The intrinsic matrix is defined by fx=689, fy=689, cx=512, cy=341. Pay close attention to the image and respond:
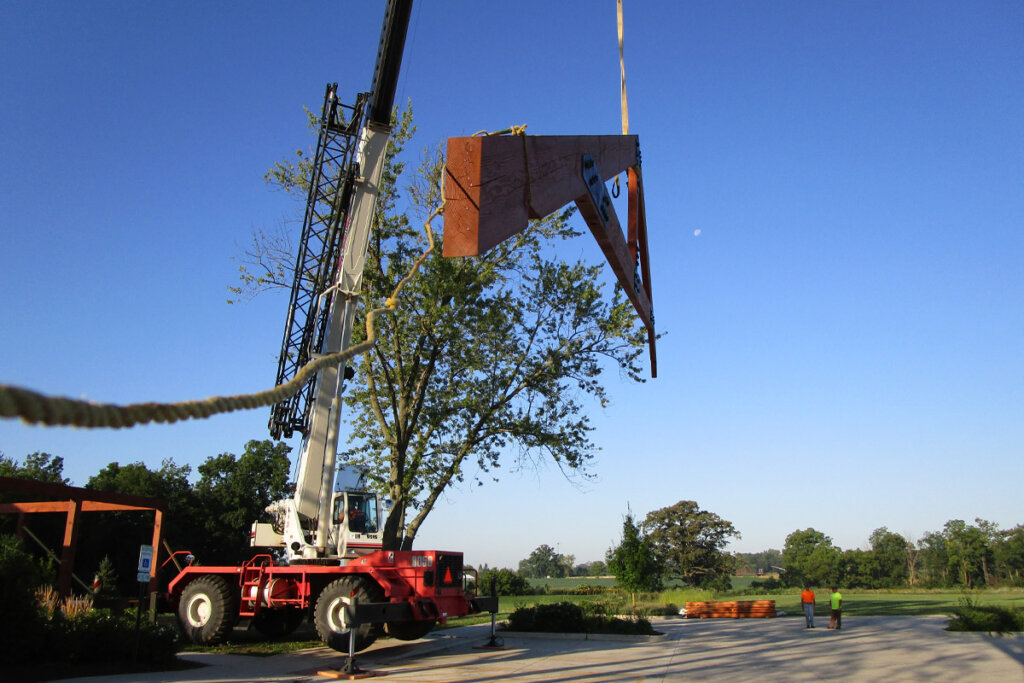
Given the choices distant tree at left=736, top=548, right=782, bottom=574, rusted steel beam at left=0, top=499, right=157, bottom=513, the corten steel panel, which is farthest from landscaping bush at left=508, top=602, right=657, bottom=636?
distant tree at left=736, top=548, right=782, bottom=574

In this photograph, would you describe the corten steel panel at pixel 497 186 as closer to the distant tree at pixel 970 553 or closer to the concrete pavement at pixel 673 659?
the concrete pavement at pixel 673 659

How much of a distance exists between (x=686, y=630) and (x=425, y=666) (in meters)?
9.01

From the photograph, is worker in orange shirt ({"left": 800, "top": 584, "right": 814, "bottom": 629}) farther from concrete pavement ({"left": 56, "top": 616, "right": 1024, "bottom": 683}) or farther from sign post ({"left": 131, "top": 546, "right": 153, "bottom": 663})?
sign post ({"left": 131, "top": 546, "right": 153, "bottom": 663})

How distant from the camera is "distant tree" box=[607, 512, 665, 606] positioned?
2341 centimetres

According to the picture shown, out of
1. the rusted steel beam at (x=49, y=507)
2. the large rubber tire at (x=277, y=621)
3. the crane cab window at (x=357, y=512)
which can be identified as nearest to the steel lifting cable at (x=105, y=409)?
the crane cab window at (x=357, y=512)

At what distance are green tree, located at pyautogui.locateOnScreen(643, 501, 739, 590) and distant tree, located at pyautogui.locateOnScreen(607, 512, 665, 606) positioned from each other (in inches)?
1656

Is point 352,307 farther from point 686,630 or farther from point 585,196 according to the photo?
point 686,630

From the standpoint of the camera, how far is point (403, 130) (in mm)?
21047

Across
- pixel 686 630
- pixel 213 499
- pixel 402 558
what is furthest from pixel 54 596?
pixel 213 499

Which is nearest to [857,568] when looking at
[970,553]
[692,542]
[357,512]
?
[970,553]

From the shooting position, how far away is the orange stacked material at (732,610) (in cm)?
2305

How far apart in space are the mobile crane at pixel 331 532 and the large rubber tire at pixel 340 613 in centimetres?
2

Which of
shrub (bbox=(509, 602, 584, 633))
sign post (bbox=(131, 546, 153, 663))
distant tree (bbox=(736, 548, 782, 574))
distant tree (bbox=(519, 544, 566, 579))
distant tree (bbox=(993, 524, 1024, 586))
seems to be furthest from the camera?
distant tree (bbox=(736, 548, 782, 574))

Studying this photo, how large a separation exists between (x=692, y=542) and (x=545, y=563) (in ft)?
152
